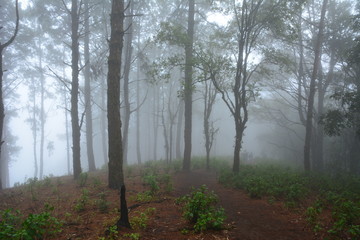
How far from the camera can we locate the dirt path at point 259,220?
516 centimetres

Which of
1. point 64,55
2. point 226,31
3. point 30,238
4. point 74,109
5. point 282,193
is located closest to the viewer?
point 30,238

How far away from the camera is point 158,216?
602 centimetres

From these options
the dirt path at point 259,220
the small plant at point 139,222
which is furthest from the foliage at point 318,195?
the small plant at point 139,222

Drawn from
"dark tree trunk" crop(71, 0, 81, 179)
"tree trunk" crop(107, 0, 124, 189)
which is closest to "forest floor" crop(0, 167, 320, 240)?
"tree trunk" crop(107, 0, 124, 189)

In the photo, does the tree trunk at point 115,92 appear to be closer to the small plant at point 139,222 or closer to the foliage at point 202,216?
the small plant at point 139,222

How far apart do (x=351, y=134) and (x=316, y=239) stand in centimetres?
1550

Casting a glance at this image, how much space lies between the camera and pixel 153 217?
5.94m

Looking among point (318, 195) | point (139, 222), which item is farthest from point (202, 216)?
point (318, 195)

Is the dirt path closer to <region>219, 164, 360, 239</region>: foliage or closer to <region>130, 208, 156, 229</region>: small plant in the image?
<region>219, 164, 360, 239</region>: foliage

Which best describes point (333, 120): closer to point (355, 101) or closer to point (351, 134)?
point (355, 101)

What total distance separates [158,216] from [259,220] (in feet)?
8.17

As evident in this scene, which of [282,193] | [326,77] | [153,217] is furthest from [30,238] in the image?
[326,77]

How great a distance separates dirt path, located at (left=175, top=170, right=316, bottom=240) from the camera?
203 inches

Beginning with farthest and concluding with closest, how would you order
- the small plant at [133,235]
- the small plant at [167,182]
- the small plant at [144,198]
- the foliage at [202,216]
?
the small plant at [167,182]
the small plant at [144,198]
the foliage at [202,216]
the small plant at [133,235]
